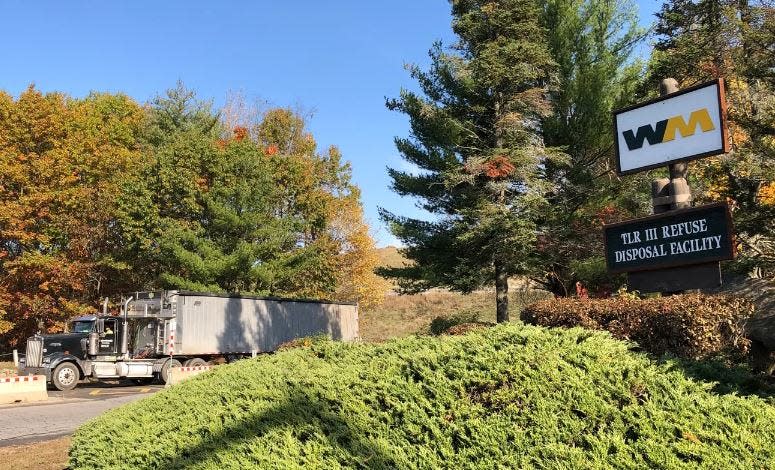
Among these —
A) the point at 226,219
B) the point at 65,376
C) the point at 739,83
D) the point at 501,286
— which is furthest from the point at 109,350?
the point at 739,83

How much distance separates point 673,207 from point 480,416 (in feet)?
14.1

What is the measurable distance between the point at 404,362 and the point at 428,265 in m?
14.9

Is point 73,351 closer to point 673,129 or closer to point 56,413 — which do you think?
point 56,413

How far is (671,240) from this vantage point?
20.5ft

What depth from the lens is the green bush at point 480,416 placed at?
312cm

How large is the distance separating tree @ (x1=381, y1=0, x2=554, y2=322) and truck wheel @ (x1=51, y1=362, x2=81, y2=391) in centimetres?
1127

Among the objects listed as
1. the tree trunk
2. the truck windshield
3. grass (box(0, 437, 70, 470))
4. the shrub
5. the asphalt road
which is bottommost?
the asphalt road

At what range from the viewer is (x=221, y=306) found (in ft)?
73.6

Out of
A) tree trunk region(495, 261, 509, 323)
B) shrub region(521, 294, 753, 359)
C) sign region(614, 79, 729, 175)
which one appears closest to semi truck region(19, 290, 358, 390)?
tree trunk region(495, 261, 509, 323)

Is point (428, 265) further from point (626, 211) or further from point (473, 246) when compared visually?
point (626, 211)

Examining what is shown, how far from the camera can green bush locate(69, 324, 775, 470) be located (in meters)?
3.12

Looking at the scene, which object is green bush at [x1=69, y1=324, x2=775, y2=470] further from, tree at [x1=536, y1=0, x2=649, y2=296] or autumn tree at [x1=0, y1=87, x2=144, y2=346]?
autumn tree at [x1=0, y1=87, x2=144, y2=346]

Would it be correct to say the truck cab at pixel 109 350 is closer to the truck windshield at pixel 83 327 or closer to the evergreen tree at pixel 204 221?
the truck windshield at pixel 83 327

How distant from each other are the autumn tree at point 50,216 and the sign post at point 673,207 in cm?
2831
